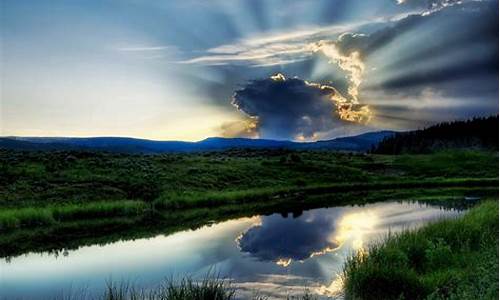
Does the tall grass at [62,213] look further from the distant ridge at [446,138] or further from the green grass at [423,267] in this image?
the distant ridge at [446,138]

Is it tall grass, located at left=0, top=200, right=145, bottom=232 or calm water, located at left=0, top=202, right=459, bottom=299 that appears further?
tall grass, located at left=0, top=200, right=145, bottom=232

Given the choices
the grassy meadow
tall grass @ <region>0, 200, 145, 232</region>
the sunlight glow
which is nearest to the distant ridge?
the grassy meadow

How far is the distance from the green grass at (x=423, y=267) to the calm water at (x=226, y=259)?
98 centimetres

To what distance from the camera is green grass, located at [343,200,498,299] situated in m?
10.4

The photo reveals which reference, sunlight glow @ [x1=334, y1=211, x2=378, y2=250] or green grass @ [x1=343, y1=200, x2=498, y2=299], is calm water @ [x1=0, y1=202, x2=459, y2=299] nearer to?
sunlight glow @ [x1=334, y1=211, x2=378, y2=250]

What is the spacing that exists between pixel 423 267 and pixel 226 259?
6561 mm

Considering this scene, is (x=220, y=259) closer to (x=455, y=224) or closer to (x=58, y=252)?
(x=58, y=252)

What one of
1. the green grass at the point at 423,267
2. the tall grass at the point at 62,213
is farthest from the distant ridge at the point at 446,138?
the green grass at the point at 423,267

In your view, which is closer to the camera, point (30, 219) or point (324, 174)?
point (30, 219)

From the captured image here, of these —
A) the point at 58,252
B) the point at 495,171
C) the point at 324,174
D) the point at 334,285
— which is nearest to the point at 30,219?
the point at 58,252

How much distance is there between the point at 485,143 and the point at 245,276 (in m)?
92.0

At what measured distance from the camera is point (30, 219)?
74.7ft

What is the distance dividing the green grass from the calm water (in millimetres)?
977

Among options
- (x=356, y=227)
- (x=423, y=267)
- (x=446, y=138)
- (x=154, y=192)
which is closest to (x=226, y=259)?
(x=423, y=267)
